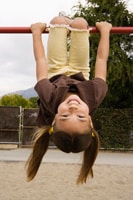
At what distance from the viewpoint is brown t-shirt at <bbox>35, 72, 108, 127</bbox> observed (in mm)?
2650

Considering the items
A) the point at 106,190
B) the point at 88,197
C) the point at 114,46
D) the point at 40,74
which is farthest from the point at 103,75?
the point at 114,46

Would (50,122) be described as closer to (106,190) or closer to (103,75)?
(103,75)

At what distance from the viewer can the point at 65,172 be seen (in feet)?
23.0

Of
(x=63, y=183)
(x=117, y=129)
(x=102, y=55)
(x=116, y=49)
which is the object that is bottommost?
(x=117, y=129)

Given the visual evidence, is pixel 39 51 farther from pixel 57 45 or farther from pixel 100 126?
pixel 100 126

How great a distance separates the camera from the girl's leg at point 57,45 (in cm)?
293

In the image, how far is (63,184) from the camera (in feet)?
19.4

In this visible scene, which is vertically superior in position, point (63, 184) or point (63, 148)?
point (63, 148)

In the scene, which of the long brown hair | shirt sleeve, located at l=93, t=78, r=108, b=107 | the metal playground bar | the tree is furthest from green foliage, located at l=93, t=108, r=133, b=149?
shirt sleeve, located at l=93, t=78, r=108, b=107

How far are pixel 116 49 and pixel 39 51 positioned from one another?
1096 cm

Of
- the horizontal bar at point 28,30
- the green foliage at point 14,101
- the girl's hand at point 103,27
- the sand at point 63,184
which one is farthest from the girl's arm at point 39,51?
the green foliage at point 14,101

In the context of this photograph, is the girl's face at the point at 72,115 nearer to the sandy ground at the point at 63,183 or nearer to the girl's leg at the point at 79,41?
the girl's leg at the point at 79,41

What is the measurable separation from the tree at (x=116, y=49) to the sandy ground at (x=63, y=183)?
6161 mm

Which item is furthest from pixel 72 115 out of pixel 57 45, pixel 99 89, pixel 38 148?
pixel 57 45
